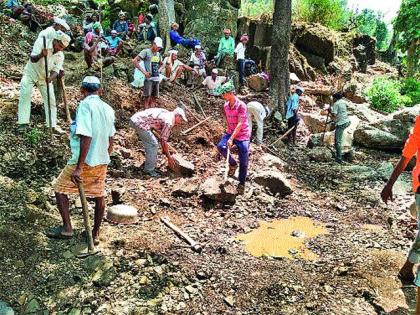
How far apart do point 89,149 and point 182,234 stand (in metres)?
1.67

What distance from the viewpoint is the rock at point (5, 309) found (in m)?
3.73

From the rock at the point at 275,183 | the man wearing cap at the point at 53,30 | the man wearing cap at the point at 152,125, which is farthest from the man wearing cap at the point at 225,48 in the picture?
the man wearing cap at the point at 53,30

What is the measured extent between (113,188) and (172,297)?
2571mm

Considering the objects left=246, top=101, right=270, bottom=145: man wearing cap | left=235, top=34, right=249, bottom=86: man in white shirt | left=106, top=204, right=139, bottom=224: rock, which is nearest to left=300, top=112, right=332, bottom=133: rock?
left=235, top=34, right=249, bottom=86: man in white shirt

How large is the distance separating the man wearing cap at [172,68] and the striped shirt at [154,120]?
4728mm

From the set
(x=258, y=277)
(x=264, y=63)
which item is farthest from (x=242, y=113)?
(x=264, y=63)

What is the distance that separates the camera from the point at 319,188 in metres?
8.26

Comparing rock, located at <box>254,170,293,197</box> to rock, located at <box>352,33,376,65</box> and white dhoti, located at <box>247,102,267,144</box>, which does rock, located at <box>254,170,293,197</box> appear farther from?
rock, located at <box>352,33,376,65</box>

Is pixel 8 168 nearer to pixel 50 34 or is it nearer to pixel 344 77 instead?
pixel 50 34

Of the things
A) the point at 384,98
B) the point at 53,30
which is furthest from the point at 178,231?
the point at 384,98

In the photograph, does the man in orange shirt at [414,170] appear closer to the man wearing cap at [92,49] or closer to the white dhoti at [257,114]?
the white dhoti at [257,114]

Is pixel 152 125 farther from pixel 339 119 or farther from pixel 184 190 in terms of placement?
pixel 339 119

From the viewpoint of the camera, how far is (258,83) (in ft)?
45.6

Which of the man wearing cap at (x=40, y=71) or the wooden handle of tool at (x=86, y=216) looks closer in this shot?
the wooden handle of tool at (x=86, y=216)
